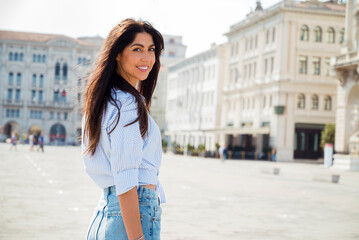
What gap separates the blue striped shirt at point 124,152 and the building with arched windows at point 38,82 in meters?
104

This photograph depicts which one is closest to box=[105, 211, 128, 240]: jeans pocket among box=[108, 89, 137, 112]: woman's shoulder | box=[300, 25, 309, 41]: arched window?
box=[108, 89, 137, 112]: woman's shoulder

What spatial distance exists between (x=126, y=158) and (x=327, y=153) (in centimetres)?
3820

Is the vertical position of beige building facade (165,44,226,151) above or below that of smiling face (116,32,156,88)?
above

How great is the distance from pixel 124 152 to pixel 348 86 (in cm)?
4046

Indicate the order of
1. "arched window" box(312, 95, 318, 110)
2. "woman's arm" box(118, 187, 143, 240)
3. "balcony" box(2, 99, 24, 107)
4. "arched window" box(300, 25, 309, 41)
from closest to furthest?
1. "woman's arm" box(118, 187, 143, 240)
2. "arched window" box(312, 95, 318, 110)
3. "arched window" box(300, 25, 309, 41)
4. "balcony" box(2, 99, 24, 107)

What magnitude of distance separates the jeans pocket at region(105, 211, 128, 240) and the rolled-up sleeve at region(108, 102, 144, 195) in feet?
0.48

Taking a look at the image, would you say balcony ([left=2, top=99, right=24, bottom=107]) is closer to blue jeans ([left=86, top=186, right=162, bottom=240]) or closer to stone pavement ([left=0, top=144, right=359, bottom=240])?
stone pavement ([left=0, top=144, right=359, bottom=240])

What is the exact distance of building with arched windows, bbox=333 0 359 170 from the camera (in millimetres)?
40609

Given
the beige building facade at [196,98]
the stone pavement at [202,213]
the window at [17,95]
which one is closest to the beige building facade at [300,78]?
the beige building facade at [196,98]

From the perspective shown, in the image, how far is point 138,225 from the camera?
2631 mm

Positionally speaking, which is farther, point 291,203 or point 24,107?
point 24,107

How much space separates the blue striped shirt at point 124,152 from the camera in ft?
8.68

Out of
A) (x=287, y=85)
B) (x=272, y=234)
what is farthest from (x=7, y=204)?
(x=287, y=85)

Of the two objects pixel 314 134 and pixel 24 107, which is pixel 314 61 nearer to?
pixel 314 134
